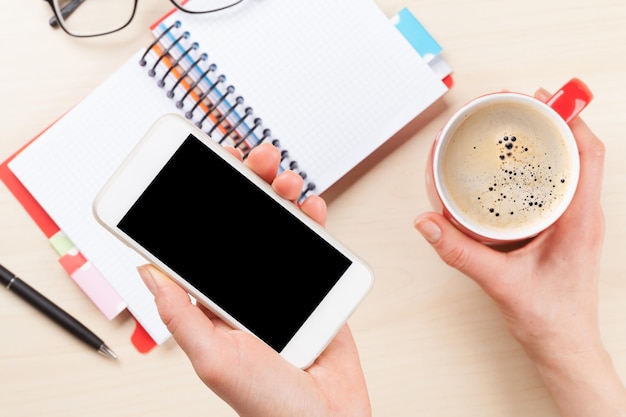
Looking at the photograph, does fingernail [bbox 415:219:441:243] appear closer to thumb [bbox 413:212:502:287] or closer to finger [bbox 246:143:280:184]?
A: thumb [bbox 413:212:502:287]

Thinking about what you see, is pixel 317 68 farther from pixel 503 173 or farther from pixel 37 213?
pixel 37 213

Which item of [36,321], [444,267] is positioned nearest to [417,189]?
[444,267]

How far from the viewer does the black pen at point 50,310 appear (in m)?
0.75

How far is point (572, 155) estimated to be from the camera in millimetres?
605

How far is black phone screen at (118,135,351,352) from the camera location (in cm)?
58

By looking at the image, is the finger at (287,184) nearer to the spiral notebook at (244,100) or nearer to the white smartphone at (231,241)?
the white smartphone at (231,241)

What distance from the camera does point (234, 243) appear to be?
24.3 inches

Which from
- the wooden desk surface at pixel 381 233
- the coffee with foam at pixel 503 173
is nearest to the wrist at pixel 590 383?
the wooden desk surface at pixel 381 233

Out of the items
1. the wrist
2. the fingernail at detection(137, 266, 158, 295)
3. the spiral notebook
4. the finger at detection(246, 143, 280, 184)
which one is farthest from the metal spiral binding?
the wrist

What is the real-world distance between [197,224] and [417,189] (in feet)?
1.03

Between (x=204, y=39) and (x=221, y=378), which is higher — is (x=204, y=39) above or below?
above

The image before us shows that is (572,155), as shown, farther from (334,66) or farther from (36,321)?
(36,321)

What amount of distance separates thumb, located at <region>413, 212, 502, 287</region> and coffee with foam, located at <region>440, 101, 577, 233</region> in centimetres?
3

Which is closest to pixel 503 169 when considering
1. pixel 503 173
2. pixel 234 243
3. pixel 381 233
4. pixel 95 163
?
pixel 503 173
